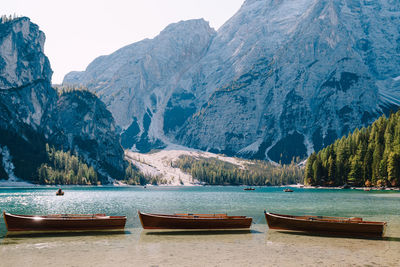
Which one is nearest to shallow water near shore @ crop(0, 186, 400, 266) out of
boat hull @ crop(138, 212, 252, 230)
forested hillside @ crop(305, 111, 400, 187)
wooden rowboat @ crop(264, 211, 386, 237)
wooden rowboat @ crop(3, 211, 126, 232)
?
boat hull @ crop(138, 212, 252, 230)

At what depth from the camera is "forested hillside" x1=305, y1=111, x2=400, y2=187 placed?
144350mm

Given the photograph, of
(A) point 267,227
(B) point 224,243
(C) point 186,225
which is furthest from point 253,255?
(A) point 267,227

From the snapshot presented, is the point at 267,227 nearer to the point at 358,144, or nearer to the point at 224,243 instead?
the point at 224,243

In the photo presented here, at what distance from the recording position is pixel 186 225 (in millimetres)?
48938

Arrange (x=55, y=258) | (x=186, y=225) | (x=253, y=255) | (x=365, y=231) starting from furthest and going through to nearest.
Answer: (x=186, y=225) < (x=365, y=231) < (x=253, y=255) < (x=55, y=258)

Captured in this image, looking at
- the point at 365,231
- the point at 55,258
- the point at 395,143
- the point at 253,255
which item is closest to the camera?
the point at 55,258

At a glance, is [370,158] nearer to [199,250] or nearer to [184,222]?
[184,222]

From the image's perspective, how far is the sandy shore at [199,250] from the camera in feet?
104

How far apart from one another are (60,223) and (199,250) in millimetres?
20667

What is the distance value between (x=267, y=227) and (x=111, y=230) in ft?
72.4

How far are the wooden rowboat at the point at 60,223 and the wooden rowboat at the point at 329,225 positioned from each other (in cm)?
2112

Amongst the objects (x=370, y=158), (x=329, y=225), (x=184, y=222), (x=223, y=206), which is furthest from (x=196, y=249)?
(x=370, y=158)

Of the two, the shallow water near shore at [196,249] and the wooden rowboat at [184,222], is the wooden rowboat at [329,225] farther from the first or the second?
the wooden rowboat at [184,222]

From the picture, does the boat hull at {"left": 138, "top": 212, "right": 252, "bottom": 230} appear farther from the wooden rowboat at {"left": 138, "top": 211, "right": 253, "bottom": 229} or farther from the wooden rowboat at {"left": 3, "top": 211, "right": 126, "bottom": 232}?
the wooden rowboat at {"left": 3, "top": 211, "right": 126, "bottom": 232}
